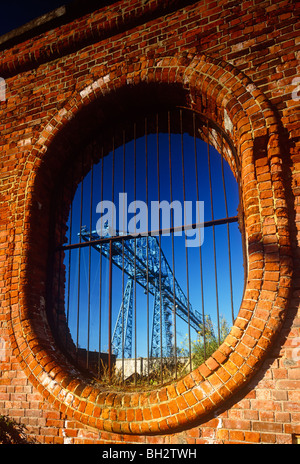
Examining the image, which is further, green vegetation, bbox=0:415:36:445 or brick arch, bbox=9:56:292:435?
green vegetation, bbox=0:415:36:445

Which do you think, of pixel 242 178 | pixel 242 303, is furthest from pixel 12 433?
pixel 242 178

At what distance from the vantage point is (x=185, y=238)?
3.24 meters

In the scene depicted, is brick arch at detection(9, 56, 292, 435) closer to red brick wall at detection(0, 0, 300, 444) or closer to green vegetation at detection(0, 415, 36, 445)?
red brick wall at detection(0, 0, 300, 444)

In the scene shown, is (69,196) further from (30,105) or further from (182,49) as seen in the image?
(182,49)

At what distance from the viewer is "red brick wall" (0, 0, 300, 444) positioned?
95.5 inches

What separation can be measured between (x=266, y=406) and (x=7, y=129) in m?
4.04

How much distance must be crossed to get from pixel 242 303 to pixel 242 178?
1.03 metres

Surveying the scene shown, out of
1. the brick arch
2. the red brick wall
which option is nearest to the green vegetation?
the red brick wall

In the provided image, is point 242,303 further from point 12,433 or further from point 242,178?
point 12,433

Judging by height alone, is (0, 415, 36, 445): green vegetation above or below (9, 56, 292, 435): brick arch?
below

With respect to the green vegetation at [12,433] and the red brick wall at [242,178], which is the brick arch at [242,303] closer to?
the red brick wall at [242,178]

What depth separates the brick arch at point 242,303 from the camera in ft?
8.04

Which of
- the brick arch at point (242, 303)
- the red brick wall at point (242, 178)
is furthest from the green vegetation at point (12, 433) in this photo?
the brick arch at point (242, 303)

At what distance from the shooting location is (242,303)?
258 centimetres
